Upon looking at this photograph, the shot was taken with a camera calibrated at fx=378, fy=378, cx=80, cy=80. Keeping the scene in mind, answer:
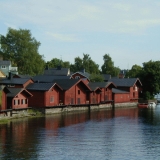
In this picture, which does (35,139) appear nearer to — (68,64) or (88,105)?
(88,105)

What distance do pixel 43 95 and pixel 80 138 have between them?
21.6 m

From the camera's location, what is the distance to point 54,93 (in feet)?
195

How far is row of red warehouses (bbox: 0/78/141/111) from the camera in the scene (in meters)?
52.2

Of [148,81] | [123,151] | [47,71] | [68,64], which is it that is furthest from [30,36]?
[123,151]

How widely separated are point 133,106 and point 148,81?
9674 millimetres

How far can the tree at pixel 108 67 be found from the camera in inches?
4807

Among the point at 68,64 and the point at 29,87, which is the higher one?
the point at 68,64

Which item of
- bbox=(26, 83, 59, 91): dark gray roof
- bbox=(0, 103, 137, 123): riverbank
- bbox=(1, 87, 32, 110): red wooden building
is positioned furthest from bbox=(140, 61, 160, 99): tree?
bbox=(1, 87, 32, 110): red wooden building

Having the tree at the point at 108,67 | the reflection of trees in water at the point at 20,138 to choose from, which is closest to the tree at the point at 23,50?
the tree at the point at 108,67

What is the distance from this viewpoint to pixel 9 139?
35.7 m

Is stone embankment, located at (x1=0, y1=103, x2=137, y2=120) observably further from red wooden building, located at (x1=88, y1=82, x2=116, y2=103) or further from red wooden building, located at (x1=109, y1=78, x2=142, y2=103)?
red wooden building, located at (x1=109, y1=78, x2=142, y2=103)

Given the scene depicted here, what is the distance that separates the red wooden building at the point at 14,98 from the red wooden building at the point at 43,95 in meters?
3.27

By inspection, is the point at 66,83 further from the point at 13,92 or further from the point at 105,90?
the point at 13,92

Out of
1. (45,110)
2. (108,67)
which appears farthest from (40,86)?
(108,67)
